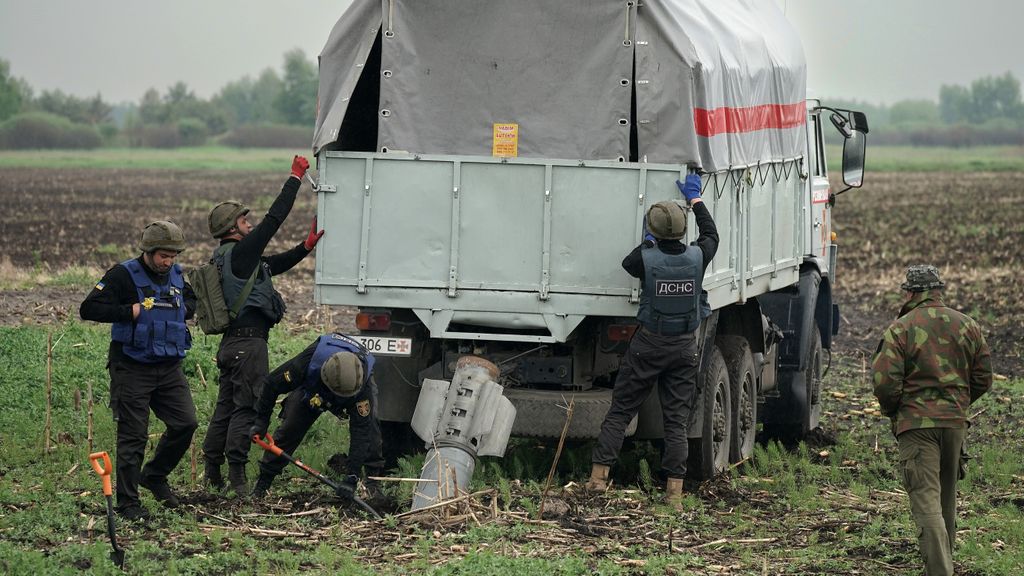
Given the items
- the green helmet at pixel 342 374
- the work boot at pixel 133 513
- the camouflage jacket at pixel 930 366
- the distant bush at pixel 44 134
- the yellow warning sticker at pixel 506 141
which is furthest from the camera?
the distant bush at pixel 44 134

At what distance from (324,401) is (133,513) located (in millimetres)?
1358

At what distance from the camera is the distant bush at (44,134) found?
3733 inches

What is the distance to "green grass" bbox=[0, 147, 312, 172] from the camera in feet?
249

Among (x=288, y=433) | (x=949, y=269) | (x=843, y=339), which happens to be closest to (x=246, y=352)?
(x=288, y=433)

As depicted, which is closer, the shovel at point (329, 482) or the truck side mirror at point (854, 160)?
the shovel at point (329, 482)

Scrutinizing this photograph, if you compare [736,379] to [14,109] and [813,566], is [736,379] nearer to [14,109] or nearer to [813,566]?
[813,566]

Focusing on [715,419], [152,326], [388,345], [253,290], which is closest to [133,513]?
[152,326]

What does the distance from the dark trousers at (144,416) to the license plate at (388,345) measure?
1217mm

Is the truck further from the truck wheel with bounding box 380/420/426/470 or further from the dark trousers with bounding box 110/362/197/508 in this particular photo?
the dark trousers with bounding box 110/362/197/508

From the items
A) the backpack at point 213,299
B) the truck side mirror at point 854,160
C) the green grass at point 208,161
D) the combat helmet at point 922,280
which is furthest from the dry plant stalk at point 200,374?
the green grass at point 208,161

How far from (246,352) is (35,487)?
1.60 m

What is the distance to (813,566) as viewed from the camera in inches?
299

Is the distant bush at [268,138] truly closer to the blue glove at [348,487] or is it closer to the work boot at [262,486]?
the work boot at [262,486]

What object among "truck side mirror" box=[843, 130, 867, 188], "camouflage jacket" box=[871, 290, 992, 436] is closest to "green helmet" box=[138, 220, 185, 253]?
"camouflage jacket" box=[871, 290, 992, 436]
